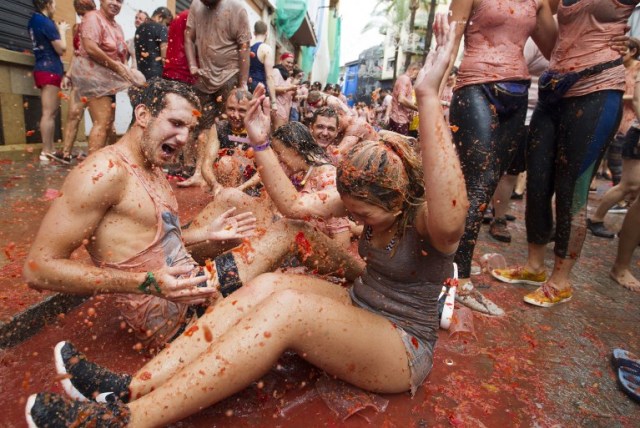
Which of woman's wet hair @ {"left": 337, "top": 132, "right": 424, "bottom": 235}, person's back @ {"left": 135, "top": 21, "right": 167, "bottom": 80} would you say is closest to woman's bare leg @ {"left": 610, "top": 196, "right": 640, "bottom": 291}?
woman's wet hair @ {"left": 337, "top": 132, "right": 424, "bottom": 235}

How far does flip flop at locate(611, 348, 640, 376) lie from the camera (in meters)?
2.35

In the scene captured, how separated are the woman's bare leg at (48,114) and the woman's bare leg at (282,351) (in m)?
5.33

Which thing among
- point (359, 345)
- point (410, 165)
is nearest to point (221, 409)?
point (359, 345)

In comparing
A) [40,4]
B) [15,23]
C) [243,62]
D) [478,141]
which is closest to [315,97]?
[243,62]

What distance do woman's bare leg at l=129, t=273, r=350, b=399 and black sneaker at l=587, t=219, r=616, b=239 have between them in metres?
4.84

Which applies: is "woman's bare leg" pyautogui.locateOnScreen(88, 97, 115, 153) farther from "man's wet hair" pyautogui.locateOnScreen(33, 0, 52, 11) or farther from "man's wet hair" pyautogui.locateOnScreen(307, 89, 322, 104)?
"man's wet hair" pyautogui.locateOnScreen(307, 89, 322, 104)

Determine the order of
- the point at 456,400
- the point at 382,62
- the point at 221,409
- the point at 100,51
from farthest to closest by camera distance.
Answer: the point at 382,62
the point at 100,51
the point at 456,400
the point at 221,409

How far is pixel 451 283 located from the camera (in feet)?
8.94

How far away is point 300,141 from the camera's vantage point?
332cm

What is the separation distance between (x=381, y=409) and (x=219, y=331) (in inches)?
32.1

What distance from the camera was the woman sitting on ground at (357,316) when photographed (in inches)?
59.9

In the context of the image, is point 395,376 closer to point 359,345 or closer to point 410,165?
point 359,345

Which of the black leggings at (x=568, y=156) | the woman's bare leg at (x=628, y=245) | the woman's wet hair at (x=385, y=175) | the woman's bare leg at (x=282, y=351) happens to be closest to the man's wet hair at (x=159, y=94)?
the woman's wet hair at (x=385, y=175)

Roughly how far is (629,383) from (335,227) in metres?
2.05
